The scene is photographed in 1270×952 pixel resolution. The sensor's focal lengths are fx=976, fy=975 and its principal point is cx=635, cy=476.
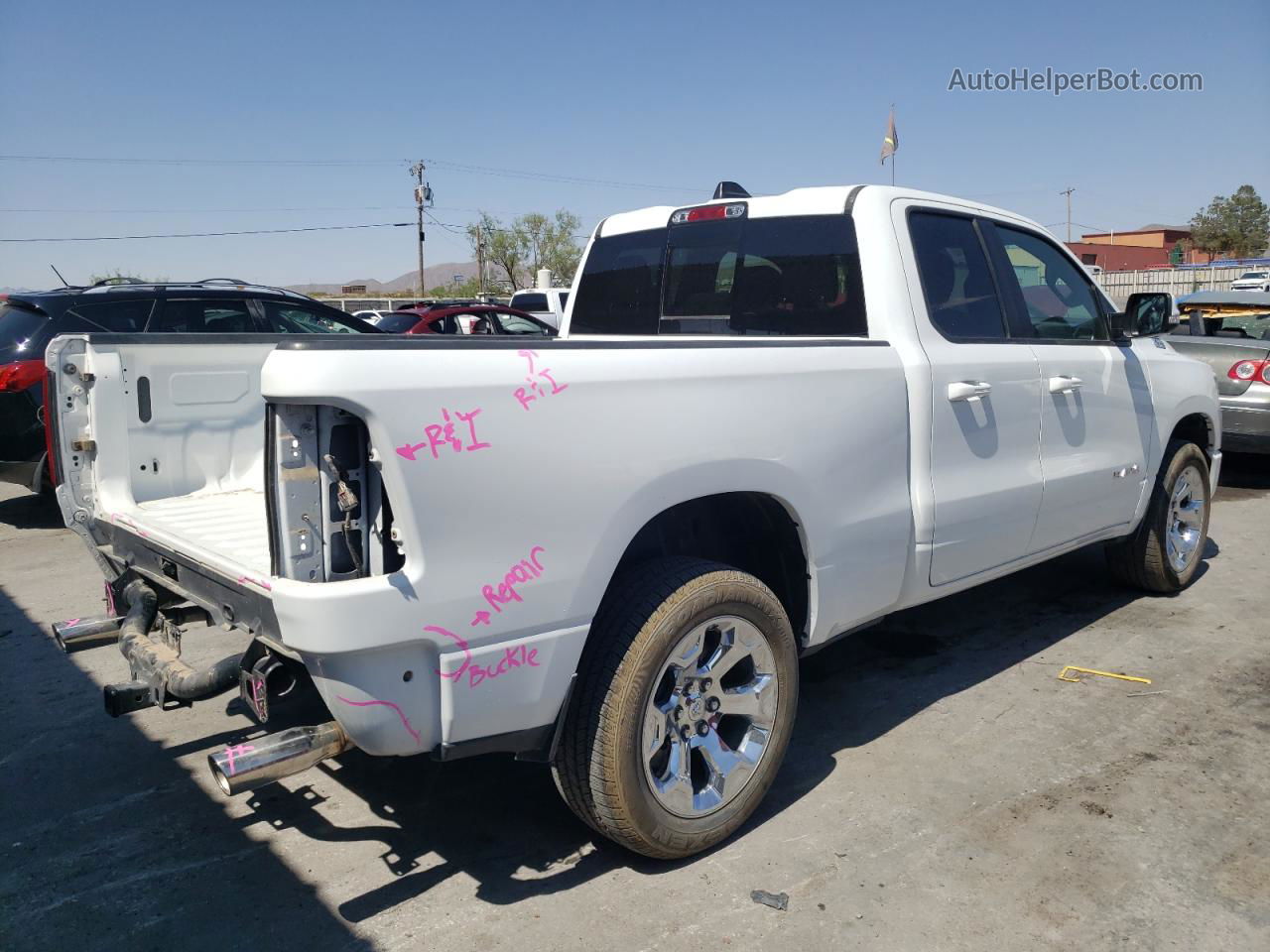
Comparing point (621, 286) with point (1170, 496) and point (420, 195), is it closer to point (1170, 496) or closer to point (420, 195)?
point (1170, 496)

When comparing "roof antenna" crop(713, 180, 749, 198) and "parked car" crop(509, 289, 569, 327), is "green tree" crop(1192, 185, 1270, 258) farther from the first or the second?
"roof antenna" crop(713, 180, 749, 198)

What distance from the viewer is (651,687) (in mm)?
2771

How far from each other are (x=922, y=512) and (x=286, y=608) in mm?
2327

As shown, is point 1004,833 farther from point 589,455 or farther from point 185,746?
point 185,746

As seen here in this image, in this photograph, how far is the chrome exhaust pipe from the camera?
2.39 m

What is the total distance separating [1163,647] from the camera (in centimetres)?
498

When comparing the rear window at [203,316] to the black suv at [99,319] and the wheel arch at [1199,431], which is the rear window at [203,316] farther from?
the wheel arch at [1199,431]

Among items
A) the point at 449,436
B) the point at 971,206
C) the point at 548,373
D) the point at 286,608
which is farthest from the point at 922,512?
the point at 286,608

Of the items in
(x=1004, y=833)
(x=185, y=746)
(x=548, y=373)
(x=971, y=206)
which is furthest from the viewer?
(x=971, y=206)

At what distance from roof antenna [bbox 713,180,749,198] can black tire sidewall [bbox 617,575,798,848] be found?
2.19m

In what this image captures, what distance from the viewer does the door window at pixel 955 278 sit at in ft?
12.6

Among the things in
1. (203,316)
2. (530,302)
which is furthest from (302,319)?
(530,302)

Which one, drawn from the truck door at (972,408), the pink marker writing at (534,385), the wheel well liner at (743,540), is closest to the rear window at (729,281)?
the truck door at (972,408)

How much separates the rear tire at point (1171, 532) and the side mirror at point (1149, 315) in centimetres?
72
